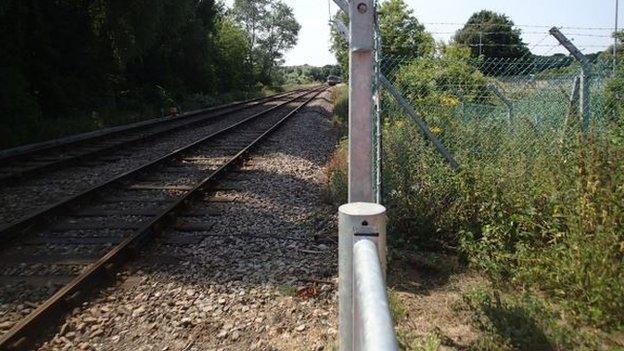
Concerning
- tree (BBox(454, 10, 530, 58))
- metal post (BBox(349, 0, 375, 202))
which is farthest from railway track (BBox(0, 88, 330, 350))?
tree (BBox(454, 10, 530, 58))

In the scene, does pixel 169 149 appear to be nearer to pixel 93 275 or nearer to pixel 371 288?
pixel 93 275

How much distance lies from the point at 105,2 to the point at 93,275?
17042 millimetres

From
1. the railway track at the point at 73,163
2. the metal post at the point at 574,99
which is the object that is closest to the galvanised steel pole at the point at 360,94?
the metal post at the point at 574,99

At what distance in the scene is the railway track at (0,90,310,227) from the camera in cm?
757

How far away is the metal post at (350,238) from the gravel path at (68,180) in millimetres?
5725

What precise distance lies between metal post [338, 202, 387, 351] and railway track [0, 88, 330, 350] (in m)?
2.64

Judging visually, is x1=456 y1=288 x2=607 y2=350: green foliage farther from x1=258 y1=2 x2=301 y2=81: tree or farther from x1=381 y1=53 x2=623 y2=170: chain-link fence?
x1=258 y1=2 x2=301 y2=81: tree

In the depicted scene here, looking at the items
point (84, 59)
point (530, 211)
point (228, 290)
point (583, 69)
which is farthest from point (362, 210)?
point (84, 59)

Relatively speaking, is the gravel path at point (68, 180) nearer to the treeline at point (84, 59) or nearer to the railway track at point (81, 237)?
the railway track at point (81, 237)

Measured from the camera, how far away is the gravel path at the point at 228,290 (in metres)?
3.81

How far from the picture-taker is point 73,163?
10.4 m

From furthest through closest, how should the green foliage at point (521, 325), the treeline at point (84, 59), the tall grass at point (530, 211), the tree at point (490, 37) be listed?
1. the tree at point (490, 37)
2. the treeline at point (84, 59)
3. the tall grass at point (530, 211)
4. the green foliage at point (521, 325)

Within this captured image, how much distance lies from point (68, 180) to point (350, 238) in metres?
7.98

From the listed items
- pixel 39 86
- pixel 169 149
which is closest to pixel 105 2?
pixel 39 86
